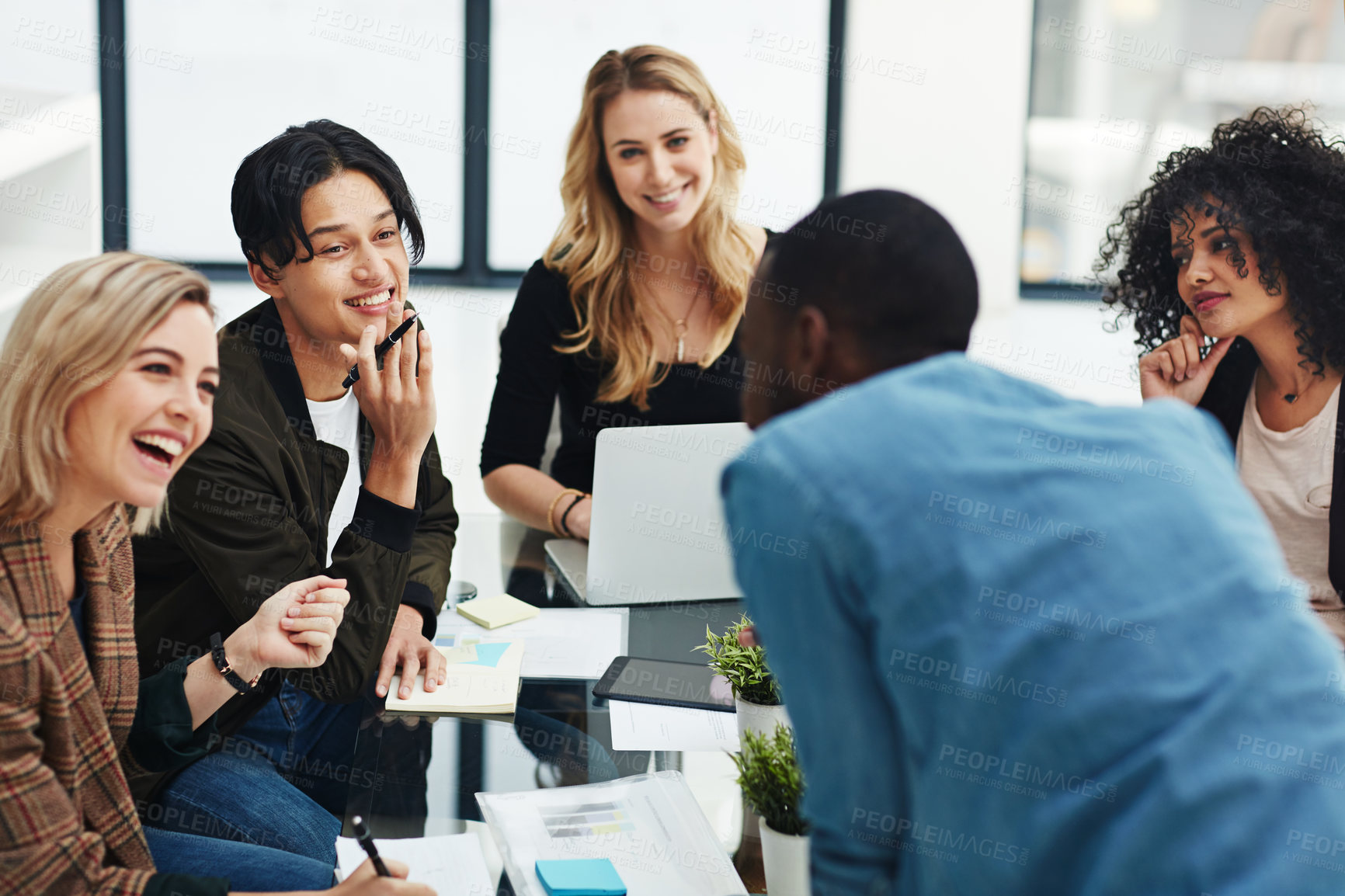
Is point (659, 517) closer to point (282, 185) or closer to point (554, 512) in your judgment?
point (554, 512)

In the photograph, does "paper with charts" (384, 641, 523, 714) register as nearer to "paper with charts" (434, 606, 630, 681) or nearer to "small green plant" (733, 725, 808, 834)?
"paper with charts" (434, 606, 630, 681)

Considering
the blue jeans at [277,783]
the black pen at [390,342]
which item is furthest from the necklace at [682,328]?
the blue jeans at [277,783]

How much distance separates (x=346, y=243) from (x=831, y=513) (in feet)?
3.88

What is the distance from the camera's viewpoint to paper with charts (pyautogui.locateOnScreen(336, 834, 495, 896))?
1.19m

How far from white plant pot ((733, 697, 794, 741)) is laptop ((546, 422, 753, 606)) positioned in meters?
0.38

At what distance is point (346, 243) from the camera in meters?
1.79

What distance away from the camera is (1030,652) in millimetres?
831

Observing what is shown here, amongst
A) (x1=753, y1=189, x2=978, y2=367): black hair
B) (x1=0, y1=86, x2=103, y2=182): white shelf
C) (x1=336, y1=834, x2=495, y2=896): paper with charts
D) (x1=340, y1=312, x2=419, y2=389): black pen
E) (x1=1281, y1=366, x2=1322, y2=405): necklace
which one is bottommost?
(x1=336, y1=834, x2=495, y2=896): paper with charts

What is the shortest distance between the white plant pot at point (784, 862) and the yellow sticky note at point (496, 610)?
2.46ft

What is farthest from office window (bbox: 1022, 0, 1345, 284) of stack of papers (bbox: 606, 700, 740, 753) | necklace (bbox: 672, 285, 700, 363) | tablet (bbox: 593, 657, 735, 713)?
stack of papers (bbox: 606, 700, 740, 753)

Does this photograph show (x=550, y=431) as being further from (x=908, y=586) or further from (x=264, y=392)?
(x=908, y=586)

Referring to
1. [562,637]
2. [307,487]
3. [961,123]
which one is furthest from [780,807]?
[961,123]

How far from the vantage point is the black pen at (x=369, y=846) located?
1.08 meters

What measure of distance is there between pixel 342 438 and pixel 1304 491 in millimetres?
1617
